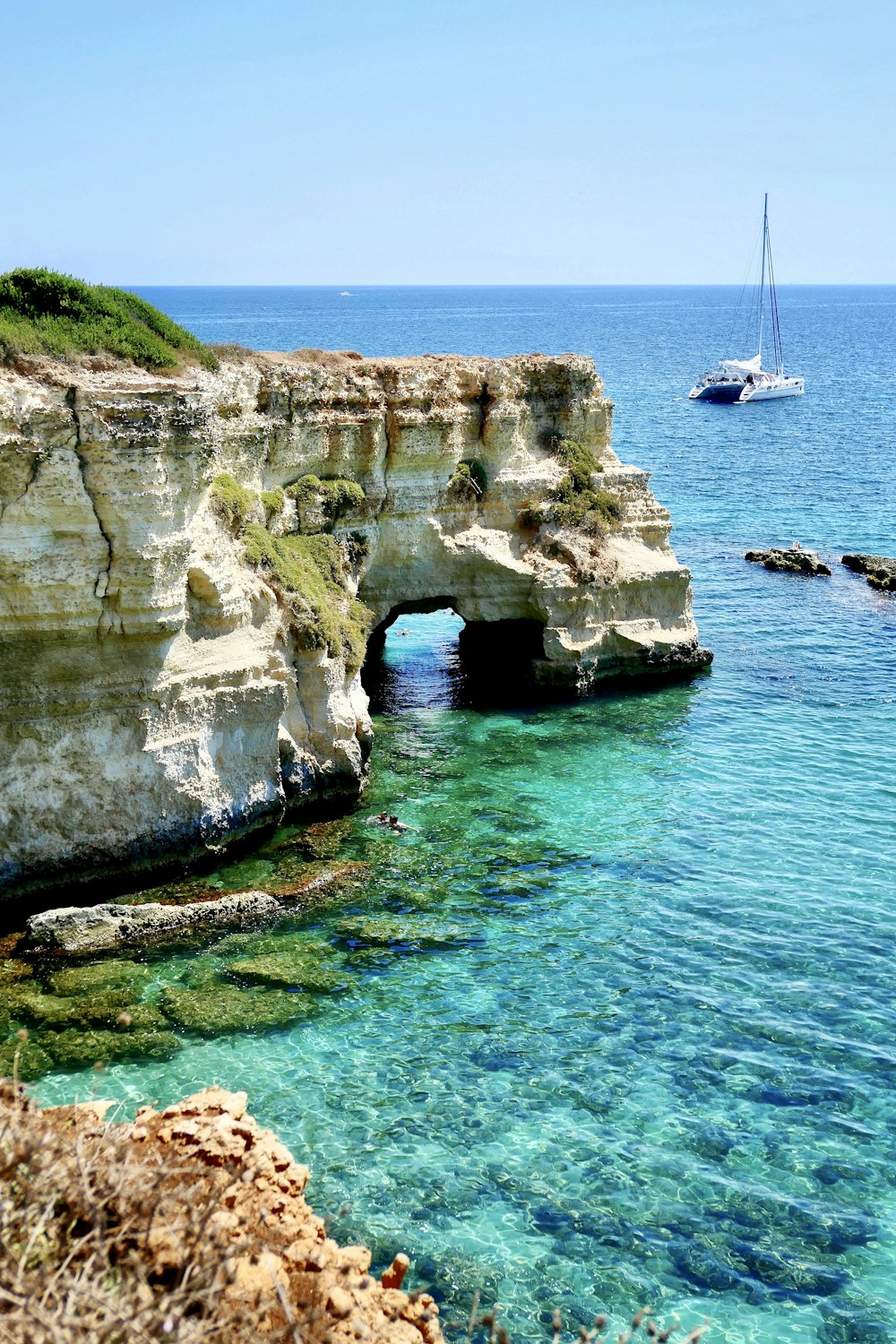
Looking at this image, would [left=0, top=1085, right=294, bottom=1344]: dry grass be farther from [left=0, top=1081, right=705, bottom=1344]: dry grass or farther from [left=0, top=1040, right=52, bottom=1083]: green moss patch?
[left=0, top=1040, right=52, bottom=1083]: green moss patch

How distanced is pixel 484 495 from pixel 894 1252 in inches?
921

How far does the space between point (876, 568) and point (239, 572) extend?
32.1 m

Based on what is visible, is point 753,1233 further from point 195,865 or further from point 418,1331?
point 195,865

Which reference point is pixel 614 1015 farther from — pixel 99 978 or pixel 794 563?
pixel 794 563

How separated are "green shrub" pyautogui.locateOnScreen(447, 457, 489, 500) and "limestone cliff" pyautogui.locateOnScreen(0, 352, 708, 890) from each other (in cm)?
7

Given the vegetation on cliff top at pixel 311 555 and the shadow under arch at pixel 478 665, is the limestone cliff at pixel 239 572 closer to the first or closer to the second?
the vegetation on cliff top at pixel 311 555

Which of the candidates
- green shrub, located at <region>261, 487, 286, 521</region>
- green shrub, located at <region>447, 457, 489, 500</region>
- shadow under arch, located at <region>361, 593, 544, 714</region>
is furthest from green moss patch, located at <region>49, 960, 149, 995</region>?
green shrub, located at <region>447, 457, 489, 500</region>

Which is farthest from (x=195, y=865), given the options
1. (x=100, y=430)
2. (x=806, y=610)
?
(x=806, y=610)

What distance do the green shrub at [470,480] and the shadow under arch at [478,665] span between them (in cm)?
285

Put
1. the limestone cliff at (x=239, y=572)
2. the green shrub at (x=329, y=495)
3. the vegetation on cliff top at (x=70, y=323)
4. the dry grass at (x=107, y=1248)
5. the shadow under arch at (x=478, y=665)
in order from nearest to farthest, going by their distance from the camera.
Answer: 1. the dry grass at (x=107, y=1248)
2. the limestone cliff at (x=239, y=572)
3. the vegetation on cliff top at (x=70, y=323)
4. the green shrub at (x=329, y=495)
5. the shadow under arch at (x=478, y=665)

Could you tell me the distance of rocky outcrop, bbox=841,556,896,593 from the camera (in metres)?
47.7

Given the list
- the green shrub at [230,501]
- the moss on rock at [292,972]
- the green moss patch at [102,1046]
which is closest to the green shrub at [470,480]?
the green shrub at [230,501]

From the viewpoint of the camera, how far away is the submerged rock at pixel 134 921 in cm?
2127

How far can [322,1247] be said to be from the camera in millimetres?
12328
